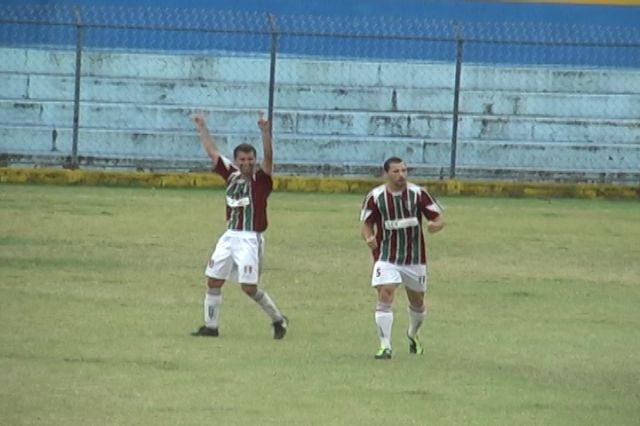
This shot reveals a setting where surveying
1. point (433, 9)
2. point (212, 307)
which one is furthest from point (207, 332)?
point (433, 9)

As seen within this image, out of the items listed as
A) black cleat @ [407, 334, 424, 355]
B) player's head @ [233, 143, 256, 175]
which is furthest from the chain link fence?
black cleat @ [407, 334, 424, 355]

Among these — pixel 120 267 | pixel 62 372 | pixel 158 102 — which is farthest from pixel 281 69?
pixel 62 372

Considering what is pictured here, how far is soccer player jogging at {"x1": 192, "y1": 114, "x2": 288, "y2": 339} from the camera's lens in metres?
15.3

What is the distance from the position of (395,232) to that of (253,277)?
1.33m

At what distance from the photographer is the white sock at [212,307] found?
15.3 m

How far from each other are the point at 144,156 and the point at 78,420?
719 inches

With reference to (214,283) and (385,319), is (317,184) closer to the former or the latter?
(214,283)

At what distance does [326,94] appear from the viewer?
101 feet

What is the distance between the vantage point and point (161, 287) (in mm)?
18469

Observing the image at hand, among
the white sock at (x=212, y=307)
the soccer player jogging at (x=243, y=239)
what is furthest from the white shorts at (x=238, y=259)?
the white sock at (x=212, y=307)

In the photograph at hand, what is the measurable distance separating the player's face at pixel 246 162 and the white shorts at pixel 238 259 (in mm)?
491

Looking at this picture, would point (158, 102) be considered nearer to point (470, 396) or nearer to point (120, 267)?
point (120, 267)

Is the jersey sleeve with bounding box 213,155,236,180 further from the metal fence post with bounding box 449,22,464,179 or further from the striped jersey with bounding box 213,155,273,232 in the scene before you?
the metal fence post with bounding box 449,22,464,179

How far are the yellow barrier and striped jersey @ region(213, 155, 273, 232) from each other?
1266 centimetres
